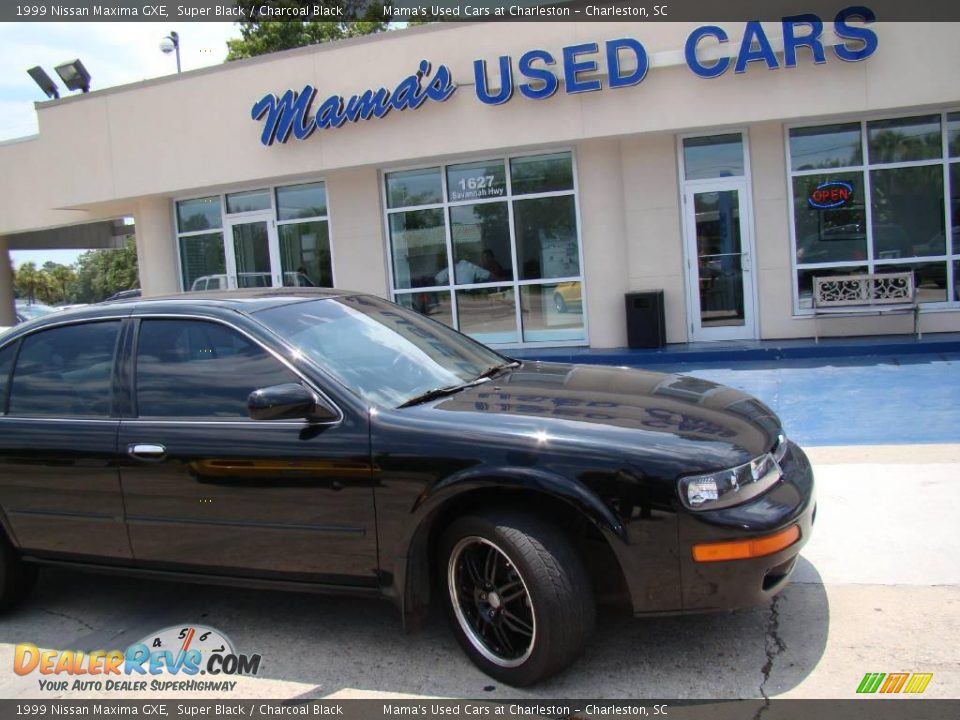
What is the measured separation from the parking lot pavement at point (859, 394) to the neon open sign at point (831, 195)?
7.73ft

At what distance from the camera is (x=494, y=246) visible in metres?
12.4

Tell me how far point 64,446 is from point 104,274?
80.0 meters

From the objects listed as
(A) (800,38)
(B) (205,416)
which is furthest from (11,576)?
(A) (800,38)

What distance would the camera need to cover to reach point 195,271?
14867mm

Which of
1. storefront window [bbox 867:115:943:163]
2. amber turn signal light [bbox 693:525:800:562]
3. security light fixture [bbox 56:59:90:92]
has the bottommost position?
amber turn signal light [bbox 693:525:800:562]

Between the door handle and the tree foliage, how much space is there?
70746 mm

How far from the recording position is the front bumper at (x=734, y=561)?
3078 millimetres

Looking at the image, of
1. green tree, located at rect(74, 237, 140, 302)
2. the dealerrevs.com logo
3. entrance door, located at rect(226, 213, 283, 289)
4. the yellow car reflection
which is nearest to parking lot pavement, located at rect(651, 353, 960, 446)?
the yellow car reflection

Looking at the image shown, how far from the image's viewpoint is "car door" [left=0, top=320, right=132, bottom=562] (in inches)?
155

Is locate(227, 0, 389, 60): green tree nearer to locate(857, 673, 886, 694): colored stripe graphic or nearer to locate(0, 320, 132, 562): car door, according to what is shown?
locate(0, 320, 132, 562): car door

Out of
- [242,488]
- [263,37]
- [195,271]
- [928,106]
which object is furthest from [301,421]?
[263,37]

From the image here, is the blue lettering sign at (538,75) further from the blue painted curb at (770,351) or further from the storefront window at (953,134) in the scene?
the storefront window at (953,134)

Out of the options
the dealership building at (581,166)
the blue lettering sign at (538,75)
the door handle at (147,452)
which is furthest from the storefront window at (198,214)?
the door handle at (147,452)

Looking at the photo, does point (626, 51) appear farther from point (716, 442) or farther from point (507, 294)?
point (716, 442)
